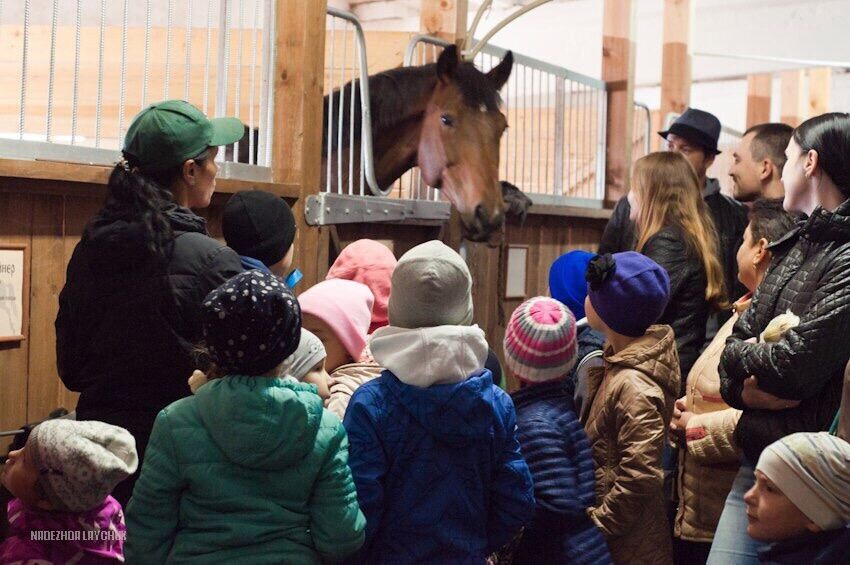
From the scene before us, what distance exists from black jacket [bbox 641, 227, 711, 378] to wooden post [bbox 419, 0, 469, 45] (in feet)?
4.36

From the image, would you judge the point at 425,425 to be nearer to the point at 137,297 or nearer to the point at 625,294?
the point at 137,297

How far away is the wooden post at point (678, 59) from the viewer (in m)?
5.48

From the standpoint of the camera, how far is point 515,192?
371cm

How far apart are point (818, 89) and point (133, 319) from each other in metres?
7.15

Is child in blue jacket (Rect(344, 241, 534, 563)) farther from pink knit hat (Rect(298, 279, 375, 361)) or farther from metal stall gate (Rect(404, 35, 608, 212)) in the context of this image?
metal stall gate (Rect(404, 35, 608, 212))

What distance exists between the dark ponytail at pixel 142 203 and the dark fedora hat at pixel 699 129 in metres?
2.63

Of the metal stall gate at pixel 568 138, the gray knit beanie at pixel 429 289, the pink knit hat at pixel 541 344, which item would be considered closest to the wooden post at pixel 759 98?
the metal stall gate at pixel 568 138

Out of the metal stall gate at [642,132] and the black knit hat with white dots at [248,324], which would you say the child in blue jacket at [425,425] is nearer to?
the black knit hat with white dots at [248,324]

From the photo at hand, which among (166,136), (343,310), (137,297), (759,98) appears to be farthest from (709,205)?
(759,98)

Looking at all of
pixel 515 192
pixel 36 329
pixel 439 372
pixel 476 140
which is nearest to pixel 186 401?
pixel 439 372

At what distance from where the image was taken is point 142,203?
1813 millimetres

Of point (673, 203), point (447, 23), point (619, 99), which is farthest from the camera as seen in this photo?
point (619, 99)

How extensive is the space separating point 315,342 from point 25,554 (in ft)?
2.00

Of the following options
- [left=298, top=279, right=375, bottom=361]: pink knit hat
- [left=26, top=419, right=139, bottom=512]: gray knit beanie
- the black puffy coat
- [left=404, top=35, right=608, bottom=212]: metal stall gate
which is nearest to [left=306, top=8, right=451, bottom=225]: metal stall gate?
[left=404, top=35, right=608, bottom=212]: metal stall gate
